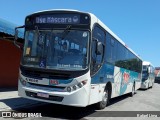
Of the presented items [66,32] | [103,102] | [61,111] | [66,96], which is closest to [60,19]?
[66,32]

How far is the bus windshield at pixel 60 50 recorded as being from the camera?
9438 mm

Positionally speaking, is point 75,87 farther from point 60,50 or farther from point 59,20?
point 59,20

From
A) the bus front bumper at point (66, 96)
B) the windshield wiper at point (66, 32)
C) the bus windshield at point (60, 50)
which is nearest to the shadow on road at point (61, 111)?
the bus front bumper at point (66, 96)

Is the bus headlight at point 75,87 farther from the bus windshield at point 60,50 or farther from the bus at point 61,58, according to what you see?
the bus windshield at point 60,50

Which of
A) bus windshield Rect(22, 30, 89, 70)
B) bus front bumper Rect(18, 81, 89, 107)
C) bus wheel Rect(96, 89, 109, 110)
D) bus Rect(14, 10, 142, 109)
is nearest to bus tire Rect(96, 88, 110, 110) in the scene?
bus wheel Rect(96, 89, 109, 110)

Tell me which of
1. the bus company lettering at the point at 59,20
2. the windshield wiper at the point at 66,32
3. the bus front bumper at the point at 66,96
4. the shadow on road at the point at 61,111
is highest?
→ the bus company lettering at the point at 59,20

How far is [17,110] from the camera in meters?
10.2

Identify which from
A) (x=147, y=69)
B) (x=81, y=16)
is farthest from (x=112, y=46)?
(x=147, y=69)

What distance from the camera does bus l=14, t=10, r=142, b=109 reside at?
9312 millimetres

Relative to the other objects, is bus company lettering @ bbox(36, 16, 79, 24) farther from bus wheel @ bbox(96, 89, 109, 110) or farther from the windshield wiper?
bus wheel @ bbox(96, 89, 109, 110)

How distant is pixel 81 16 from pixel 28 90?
10.1 ft

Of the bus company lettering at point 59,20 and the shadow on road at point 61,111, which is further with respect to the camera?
the shadow on road at point 61,111

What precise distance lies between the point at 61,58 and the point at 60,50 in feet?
0.91

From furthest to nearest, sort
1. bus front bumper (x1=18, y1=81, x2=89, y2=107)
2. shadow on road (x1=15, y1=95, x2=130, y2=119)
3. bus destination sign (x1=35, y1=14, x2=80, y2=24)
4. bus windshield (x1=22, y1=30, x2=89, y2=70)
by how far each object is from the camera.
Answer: shadow on road (x1=15, y1=95, x2=130, y2=119) → bus destination sign (x1=35, y1=14, x2=80, y2=24) → bus windshield (x1=22, y1=30, x2=89, y2=70) → bus front bumper (x1=18, y1=81, x2=89, y2=107)
